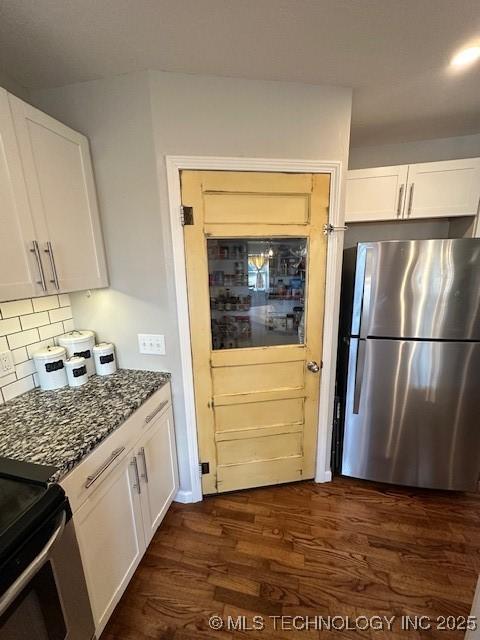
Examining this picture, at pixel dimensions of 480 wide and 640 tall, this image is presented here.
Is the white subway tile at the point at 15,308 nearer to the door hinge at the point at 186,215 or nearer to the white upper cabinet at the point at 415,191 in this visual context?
the door hinge at the point at 186,215

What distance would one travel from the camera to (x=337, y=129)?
1.47 metres

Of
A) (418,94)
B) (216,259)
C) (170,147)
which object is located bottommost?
(216,259)

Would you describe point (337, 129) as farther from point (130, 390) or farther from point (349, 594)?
point (349, 594)

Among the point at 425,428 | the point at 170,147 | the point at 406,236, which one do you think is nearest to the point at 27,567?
the point at 170,147

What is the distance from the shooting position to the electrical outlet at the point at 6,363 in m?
1.26

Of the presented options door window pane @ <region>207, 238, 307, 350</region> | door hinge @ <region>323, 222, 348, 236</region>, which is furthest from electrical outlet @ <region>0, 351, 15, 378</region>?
door hinge @ <region>323, 222, 348, 236</region>

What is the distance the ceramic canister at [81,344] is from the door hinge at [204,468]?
92cm

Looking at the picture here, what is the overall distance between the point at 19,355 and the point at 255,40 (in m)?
1.83

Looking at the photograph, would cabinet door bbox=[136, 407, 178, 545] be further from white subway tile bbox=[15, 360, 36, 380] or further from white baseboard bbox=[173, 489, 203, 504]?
white subway tile bbox=[15, 360, 36, 380]

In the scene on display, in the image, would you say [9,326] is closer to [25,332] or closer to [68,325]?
[25,332]

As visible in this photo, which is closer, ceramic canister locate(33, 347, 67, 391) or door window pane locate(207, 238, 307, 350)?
ceramic canister locate(33, 347, 67, 391)

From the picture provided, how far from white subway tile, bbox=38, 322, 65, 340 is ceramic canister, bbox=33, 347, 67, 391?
0.10 meters

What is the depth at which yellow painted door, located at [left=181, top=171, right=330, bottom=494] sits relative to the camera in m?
1.47

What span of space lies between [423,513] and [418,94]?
8.42 feet
